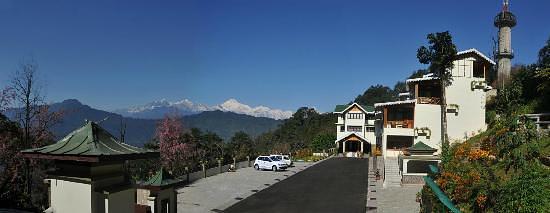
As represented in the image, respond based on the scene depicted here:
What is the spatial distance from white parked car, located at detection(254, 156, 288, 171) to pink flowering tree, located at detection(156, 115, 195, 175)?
699cm

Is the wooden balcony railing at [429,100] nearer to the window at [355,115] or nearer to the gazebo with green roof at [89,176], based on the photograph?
the window at [355,115]

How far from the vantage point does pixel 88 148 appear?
17.9 feet

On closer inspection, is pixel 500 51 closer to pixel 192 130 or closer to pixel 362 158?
pixel 362 158

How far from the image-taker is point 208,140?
4434 centimetres

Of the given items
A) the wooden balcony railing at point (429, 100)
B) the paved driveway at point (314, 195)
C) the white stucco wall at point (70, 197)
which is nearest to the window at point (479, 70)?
the wooden balcony railing at point (429, 100)

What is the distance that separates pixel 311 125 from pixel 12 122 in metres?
71.9

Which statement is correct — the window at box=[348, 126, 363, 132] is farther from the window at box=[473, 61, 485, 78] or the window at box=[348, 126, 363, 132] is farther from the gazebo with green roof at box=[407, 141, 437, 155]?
the gazebo with green roof at box=[407, 141, 437, 155]

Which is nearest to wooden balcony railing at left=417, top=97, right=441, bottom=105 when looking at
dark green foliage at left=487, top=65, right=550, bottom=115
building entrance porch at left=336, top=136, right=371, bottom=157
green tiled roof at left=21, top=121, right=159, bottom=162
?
dark green foliage at left=487, top=65, right=550, bottom=115

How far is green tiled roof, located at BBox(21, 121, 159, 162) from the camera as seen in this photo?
5324 millimetres

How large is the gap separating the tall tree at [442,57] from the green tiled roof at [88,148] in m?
33.6

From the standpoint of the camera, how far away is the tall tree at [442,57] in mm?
36312

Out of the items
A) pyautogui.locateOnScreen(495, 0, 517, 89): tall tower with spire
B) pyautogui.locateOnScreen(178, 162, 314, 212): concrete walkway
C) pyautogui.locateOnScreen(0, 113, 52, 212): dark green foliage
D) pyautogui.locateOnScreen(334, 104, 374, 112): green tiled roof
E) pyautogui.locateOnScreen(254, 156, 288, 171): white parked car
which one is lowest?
pyautogui.locateOnScreen(178, 162, 314, 212): concrete walkway

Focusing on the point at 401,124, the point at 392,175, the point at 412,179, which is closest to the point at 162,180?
the point at 412,179

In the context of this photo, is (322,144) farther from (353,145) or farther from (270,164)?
(270,164)
